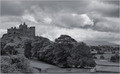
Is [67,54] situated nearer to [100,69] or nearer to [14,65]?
[100,69]

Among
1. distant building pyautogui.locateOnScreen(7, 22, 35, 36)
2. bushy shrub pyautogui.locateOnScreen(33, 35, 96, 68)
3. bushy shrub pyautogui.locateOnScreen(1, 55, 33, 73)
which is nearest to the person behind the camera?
bushy shrub pyautogui.locateOnScreen(1, 55, 33, 73)

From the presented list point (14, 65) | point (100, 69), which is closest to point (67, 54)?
point (100, 69)

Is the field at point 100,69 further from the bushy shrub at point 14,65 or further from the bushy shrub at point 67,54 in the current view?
the bushy shrub at point 67,54

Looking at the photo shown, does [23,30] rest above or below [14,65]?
above

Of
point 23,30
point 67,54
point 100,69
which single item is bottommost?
point 100,69

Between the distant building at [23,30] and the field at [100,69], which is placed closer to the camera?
the field at [100,69]

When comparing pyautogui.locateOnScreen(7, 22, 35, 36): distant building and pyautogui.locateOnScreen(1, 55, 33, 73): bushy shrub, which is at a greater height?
pyautogui.locateOnScreen(7, 22, 35, 36): distant building

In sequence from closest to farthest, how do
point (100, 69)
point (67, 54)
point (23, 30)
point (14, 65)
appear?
point (14, 65) < point (100, 69) < point (67, 54) < point (23, 30)

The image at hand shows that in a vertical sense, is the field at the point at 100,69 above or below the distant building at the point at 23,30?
below

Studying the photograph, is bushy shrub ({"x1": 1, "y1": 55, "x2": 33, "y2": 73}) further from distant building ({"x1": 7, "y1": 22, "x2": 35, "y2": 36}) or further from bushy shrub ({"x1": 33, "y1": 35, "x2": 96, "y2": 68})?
distant building ({"x1": 7, "y1": 22, "x2": 35, "y2": 36})

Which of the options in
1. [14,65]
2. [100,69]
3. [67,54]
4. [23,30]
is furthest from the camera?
[23,30]

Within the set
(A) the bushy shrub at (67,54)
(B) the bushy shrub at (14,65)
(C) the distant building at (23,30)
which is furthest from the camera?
(C) the distant building at (23,30)

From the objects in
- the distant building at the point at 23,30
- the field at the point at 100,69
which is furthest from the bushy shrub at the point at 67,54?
the distant building at the point at 23,30

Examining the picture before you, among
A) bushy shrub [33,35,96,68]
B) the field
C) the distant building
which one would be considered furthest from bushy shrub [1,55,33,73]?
the distant building
